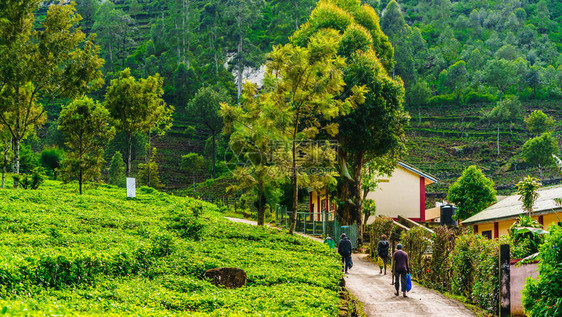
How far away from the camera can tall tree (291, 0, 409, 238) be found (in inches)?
1163

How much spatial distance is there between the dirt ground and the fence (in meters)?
11.2

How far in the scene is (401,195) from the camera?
142 ft

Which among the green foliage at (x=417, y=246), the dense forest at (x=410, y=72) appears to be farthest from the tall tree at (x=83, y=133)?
the dense forest at (x=410, y=72)

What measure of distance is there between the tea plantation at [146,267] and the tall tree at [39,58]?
29.6ft

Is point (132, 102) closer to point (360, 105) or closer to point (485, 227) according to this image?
point (360, 105)

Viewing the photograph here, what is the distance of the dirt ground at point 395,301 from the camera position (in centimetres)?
1365

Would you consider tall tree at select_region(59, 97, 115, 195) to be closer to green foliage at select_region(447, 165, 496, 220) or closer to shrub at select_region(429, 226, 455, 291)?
shrub at select_region(429, 226, 455, 291)

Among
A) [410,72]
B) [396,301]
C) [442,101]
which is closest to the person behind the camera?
[396,301]

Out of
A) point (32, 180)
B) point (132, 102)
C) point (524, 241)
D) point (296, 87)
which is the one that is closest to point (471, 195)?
point (296, 87)

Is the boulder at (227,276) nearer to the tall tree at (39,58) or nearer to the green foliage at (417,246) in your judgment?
the green foliage at (417,246)

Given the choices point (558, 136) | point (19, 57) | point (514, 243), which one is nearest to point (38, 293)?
point (514, 243)

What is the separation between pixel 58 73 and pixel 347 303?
2283cm

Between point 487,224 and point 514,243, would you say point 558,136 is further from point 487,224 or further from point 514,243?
point 514,243

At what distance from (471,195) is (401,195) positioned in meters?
7.54
